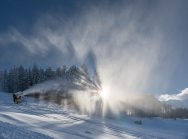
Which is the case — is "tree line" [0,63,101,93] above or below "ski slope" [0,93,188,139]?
above

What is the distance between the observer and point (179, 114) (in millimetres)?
86438

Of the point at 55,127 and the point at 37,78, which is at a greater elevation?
the point at 37,78

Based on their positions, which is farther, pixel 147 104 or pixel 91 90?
pixel 147 104

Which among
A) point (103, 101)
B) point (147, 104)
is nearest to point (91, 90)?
point (103, 101)

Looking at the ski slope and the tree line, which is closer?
the ski slope

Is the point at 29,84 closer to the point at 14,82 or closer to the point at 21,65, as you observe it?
the point at 14,82

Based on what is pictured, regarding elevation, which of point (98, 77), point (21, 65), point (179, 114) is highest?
point (21, 65)

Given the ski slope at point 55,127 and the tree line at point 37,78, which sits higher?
the tree line at point 37,78

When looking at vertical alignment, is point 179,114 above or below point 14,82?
below

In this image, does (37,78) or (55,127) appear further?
(37,78)

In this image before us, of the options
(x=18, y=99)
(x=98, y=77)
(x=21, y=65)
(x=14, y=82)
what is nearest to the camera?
(x=18, y=99)

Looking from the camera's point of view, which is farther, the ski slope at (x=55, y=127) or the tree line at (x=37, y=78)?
the tree line at (x=37, y=78)

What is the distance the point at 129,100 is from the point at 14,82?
6154 centimetres

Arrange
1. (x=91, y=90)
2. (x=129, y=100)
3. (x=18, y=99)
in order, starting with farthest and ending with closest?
(x=129, y=100) → (x=91, y=90) → (x=18, y=99)
